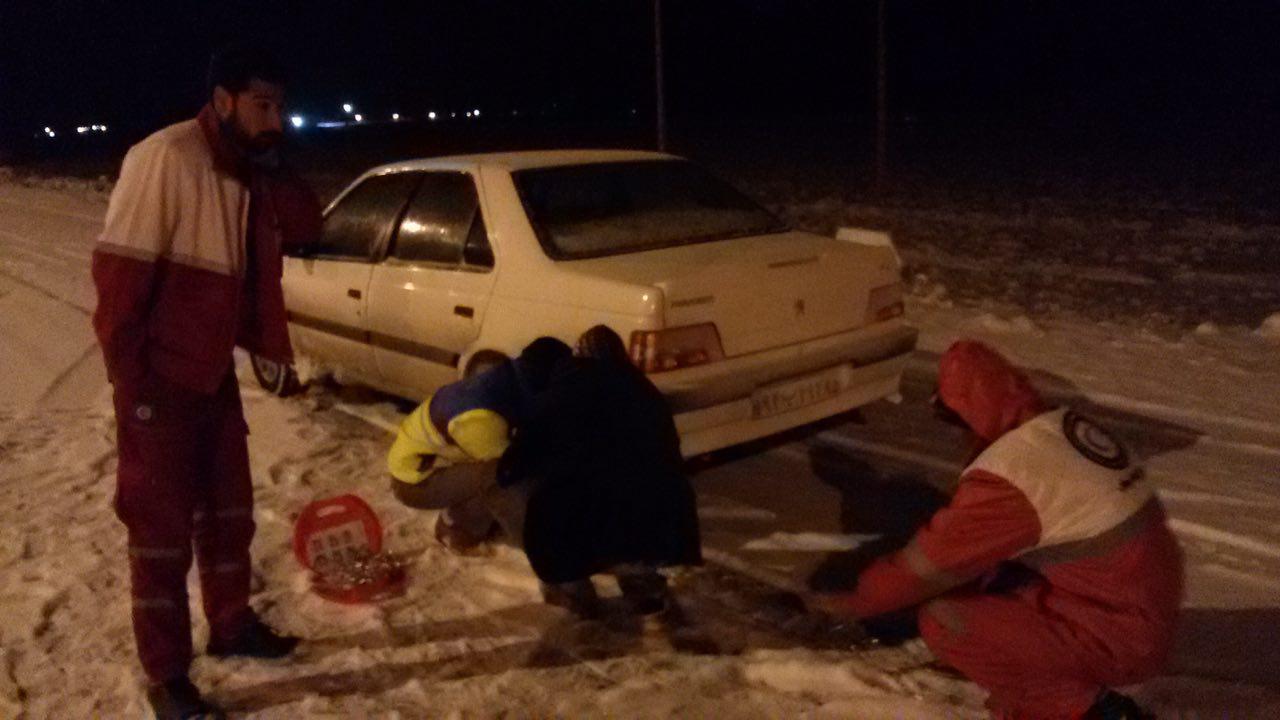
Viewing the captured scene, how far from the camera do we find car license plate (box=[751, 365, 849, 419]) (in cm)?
477

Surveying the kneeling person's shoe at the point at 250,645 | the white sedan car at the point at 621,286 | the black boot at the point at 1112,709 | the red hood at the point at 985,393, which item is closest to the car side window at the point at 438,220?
the white sedan car at the point at 621,286

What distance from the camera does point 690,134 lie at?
111 ft

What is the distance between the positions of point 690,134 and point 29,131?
2401 inches

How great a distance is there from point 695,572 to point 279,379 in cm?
337

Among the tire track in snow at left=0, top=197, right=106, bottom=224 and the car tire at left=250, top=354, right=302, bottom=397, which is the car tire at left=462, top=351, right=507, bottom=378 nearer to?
the car tire at left=250, top=354, right=302, bottom=397

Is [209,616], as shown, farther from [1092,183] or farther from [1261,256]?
[1092,183]

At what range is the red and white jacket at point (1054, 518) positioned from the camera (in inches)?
107

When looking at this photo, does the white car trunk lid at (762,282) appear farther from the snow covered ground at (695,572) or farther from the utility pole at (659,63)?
the utility pole at (659,63)

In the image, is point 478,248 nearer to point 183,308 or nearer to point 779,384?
point 779,384

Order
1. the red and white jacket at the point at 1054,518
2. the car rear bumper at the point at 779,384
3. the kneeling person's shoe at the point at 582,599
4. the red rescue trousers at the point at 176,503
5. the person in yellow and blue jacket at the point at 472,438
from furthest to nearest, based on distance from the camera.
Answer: the car rear bumper at the point at 779,384, the kneeling person's shoe at the point at 582,599, the person in yellow and blue jacket at the point at 472,438, the red rescue trousers at the point at 176,503, the red and white jacket at the point at 1054,518

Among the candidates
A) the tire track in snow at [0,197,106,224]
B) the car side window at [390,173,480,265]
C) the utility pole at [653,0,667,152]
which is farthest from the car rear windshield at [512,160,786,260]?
the tire track in snow at [0,197,106,224]

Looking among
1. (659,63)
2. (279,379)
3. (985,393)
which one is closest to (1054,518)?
(985,393)

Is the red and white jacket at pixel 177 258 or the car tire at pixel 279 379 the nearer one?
the red and white jacket at pixel 177 258

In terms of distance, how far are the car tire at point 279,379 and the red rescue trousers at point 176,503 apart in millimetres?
3113
